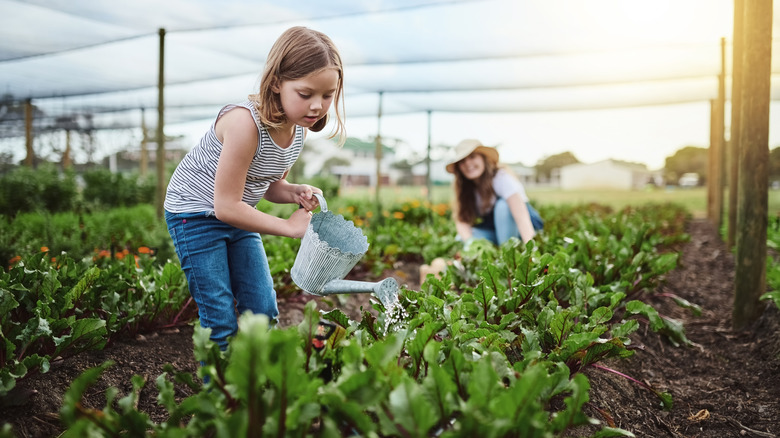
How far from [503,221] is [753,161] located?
1.83 metres

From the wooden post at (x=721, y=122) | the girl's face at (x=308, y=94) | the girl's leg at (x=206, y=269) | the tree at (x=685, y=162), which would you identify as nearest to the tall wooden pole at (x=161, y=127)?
the girl's leg at (x=206, y=269)

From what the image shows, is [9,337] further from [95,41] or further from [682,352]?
[95,41]

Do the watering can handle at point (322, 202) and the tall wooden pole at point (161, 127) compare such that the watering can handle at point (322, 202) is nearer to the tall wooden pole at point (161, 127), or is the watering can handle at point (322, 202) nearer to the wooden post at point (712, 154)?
the tall wooden pole at point (161, 127)

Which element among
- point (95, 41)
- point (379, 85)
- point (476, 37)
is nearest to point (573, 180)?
point (379, 85)

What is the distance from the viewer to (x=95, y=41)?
235 inches

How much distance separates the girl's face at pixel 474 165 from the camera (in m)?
4.77

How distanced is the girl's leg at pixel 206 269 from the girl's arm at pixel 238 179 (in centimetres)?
24

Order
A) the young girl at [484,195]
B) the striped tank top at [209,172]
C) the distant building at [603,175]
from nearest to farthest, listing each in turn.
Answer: the striped tank top at [209,172], the young girl at [484,195], the distant building at [603,175]

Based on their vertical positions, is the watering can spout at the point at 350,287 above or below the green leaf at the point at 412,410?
above

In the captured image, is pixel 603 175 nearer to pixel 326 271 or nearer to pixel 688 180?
pixel 688 180

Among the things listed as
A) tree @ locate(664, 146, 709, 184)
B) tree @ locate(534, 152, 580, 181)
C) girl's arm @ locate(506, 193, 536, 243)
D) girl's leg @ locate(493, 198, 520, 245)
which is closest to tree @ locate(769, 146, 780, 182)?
girl's leg @ locate(493, 198, 520, 245)

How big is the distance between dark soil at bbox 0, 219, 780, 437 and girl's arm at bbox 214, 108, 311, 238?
1.41 feet

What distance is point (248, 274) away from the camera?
2318 millimetres

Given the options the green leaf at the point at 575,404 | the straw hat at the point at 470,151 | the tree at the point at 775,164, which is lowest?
the green leaf at the point at 575,404
